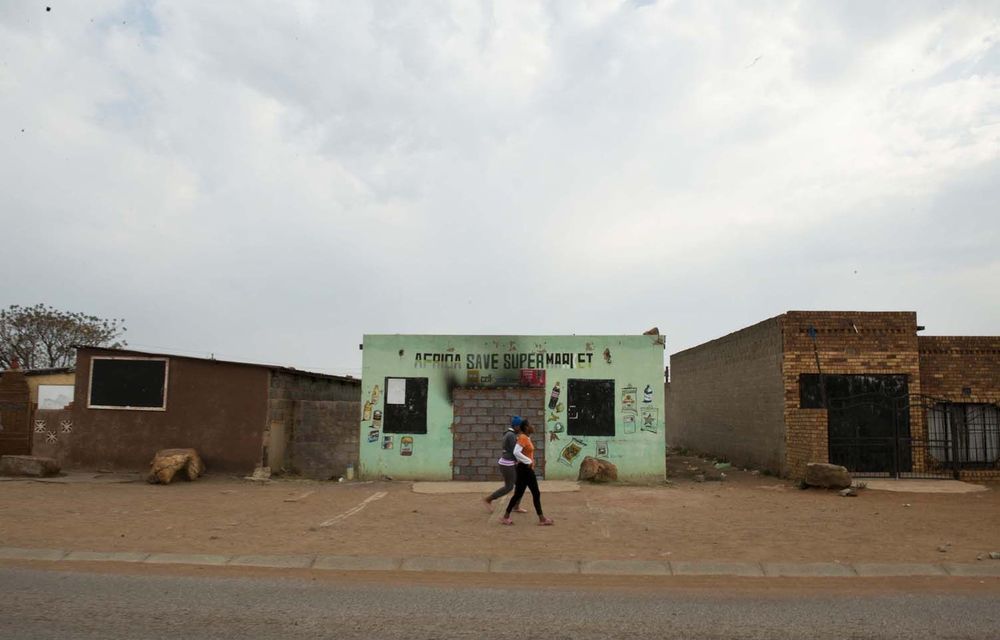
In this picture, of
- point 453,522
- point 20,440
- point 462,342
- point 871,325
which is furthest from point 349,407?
point 871,325

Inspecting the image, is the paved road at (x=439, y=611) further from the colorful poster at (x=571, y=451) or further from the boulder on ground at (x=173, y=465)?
the colorful poster at (x=571, y=451)

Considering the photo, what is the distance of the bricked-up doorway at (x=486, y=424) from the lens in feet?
56.3

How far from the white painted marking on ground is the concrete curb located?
8.00 feet

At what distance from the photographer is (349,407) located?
18375 millimetres

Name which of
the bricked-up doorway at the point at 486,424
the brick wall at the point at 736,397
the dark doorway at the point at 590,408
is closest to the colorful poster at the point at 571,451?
the dark doorway at the point at 590,408

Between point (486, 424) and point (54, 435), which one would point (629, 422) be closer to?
point (486, 424)

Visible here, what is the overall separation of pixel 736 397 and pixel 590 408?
5.96 meters

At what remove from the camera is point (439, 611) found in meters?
6.52

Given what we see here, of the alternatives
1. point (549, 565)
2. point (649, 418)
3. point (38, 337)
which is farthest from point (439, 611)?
point (38, 337)

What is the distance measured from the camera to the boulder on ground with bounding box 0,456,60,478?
1667 cm

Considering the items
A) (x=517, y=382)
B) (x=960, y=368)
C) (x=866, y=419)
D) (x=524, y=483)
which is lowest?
(x=524, y=483)

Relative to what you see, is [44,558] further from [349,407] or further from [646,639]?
[349,407]

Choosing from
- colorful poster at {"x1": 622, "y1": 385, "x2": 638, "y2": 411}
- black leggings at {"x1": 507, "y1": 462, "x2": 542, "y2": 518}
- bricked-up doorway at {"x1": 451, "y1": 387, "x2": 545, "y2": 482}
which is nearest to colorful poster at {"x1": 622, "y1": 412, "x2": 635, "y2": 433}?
colorful poster at {"x1": 622, "y1": 385, "x2": 638, "y2": 411}

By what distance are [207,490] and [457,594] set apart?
32.8 feet
